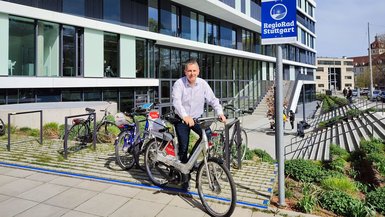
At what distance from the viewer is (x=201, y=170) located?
4129 millimetres

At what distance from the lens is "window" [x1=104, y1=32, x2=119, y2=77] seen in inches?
637

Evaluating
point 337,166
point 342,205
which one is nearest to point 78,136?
point 342,205

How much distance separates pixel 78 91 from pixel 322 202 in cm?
1300

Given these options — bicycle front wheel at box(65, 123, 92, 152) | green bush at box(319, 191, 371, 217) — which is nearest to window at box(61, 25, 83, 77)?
bicycle front wheel at box(65, 123, 92, 152)

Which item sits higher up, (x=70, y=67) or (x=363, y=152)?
(x=70, y=67)

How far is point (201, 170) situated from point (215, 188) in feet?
1.05

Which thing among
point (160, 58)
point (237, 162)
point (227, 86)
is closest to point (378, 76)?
point (227, 86)

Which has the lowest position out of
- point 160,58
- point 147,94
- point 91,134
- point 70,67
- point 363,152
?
point 363,152

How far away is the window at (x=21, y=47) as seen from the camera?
41.2 feet

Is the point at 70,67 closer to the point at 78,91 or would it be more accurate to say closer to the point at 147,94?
the point at 78,91

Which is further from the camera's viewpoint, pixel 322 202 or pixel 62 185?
pixel 62 185

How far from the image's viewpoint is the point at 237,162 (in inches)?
240

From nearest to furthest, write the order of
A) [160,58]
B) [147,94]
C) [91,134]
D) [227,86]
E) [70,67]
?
[91,134]
[70,67]
[147,94]
[160,58]
[227,86]

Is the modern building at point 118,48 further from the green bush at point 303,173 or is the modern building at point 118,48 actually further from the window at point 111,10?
the green bush at point 303,173
